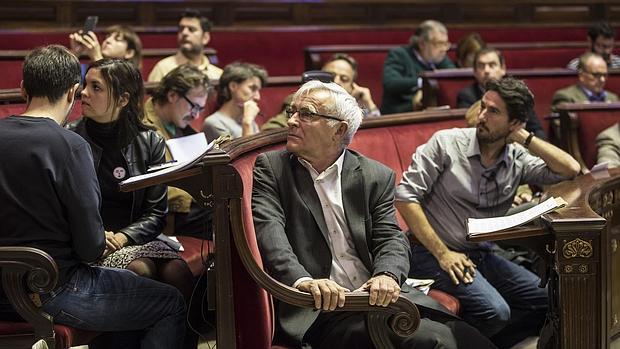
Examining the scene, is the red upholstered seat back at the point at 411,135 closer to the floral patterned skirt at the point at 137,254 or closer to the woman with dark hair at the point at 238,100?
the woman with dark hair at the point at 238,100

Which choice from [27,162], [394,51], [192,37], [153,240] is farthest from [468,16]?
[27,162]

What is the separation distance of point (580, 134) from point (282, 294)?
2378 millimetres

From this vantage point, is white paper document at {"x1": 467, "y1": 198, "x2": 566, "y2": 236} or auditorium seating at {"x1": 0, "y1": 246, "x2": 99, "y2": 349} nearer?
auditorium seating at {"x1": 0, "y1": 246, "x2": 99, "y2": 349}

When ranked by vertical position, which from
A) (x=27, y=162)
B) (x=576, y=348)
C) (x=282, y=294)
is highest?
A: (x=27, y=162)

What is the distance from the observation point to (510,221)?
8.51 ft

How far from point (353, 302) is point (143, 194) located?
80 centimetres

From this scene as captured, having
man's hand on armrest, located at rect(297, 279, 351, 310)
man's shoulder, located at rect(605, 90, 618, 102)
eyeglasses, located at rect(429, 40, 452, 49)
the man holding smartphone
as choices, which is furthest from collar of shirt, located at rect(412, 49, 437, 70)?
man's hand on armrest, located at rect(297, 279, 351, 310)

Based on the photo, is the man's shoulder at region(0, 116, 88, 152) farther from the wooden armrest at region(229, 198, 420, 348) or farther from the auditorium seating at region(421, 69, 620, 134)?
the auditorium seating at region(421, 69, 620, 134)

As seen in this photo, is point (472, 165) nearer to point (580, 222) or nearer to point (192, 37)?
point (580, 222)

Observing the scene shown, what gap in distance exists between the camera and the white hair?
2.54m

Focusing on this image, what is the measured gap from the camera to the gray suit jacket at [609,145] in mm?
4016

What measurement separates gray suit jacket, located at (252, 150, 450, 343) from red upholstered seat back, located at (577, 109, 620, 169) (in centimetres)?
189

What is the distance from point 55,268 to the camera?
2.25m

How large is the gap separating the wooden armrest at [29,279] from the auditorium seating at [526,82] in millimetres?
2965
